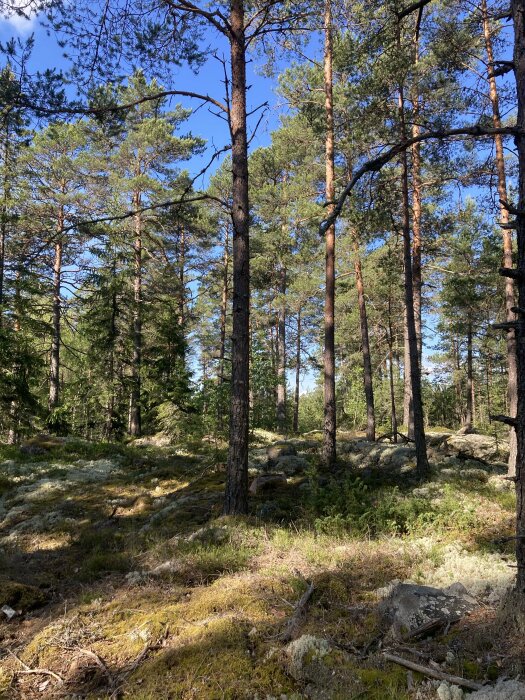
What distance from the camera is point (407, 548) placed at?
579 cm

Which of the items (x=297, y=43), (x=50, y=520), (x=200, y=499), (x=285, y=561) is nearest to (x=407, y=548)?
(x=285, y=561)

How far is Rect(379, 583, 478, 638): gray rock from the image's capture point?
380 centimetres

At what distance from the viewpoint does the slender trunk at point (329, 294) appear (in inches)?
450

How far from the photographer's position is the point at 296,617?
3.96 meters

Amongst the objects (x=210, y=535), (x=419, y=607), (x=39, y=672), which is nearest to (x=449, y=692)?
(x=419, y=607)

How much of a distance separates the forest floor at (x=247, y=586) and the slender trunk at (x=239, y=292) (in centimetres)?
74

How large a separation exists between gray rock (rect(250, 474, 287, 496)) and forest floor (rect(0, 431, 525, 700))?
0.11m

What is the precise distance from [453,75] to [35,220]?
52.8 feet

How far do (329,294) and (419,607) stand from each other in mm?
9454

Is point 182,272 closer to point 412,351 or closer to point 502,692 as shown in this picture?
point 412,351

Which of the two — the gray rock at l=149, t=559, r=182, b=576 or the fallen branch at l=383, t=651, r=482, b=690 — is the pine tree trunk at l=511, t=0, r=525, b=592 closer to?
the fallen branch at l=383, t=651, r=482, b=690

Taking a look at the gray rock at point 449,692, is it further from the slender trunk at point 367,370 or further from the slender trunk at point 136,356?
the slender trunk at point 136,356

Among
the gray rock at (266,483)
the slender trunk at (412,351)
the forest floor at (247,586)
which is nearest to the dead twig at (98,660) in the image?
the forest floor at (247,586)

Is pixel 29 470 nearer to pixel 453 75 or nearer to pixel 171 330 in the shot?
pixel 171 330
